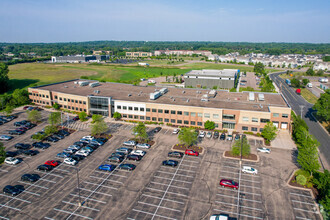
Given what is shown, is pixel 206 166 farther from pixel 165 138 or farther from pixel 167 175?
pixel 165 138

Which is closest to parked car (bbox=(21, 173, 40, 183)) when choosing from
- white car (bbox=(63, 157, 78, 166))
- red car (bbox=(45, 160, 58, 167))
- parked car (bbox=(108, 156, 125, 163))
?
red car (bbox=(45, 160, 58, 167))

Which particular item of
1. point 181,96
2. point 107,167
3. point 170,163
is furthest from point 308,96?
point 107,167

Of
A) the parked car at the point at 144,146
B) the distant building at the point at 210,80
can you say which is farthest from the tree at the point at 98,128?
the distant building at the point at 210,80

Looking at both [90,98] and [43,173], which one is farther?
[90,98]

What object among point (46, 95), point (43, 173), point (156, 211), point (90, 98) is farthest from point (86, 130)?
point (156, 211)

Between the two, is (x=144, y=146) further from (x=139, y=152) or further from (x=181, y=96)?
(x=181, y=96)

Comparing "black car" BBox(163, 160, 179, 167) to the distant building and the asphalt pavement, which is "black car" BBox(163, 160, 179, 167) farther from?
the distant building

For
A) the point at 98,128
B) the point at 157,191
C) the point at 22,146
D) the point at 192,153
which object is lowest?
the point at 157,191
